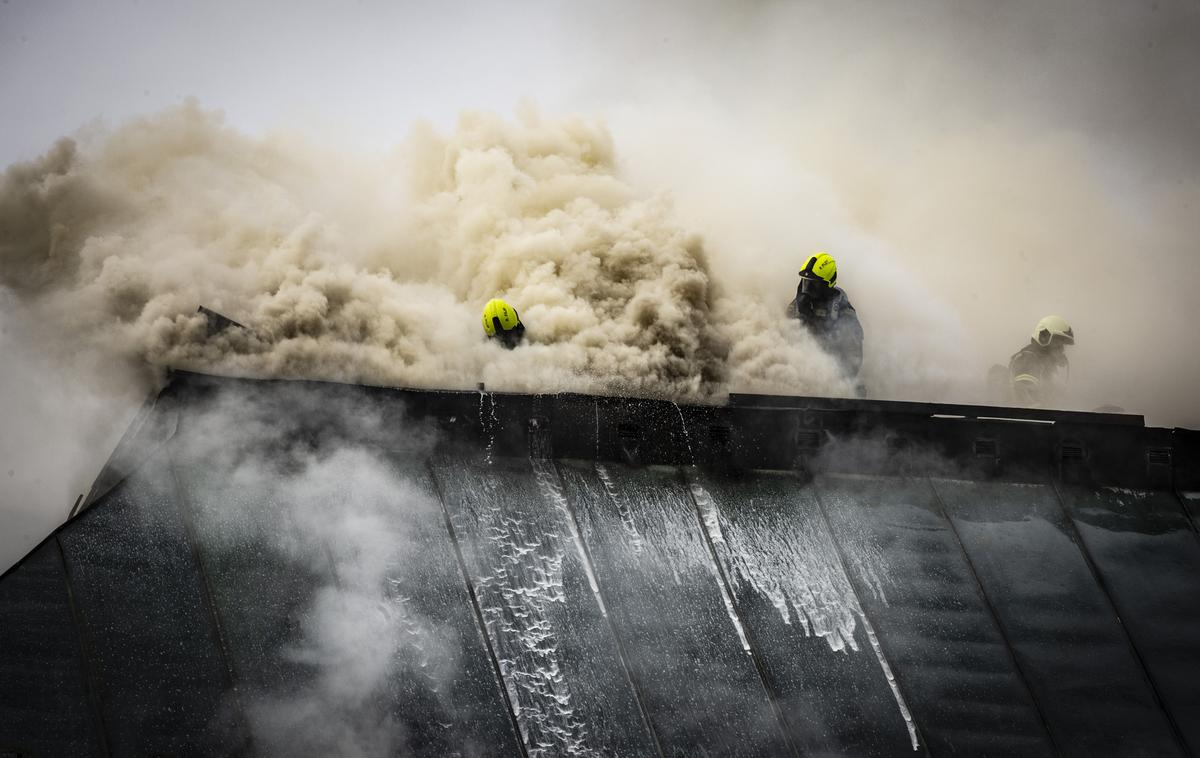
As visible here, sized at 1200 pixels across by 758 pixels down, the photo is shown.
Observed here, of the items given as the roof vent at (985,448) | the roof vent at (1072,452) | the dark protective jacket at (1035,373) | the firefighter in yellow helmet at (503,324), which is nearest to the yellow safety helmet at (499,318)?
the firefighter in yellow helmet at (503,324)

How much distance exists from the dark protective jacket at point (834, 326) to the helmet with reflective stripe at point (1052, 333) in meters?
2.35

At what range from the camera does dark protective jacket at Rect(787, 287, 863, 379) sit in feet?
39.8

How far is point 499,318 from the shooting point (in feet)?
36.1

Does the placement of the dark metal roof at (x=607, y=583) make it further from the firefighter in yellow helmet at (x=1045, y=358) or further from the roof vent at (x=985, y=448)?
the firefighter in yellow helmet at (x=1045, y=358)

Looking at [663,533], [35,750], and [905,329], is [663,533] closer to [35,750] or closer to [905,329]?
[35,750]

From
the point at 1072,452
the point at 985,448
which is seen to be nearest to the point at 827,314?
the point at 985,448

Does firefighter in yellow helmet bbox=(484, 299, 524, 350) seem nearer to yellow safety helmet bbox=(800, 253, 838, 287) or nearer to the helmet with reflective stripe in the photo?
yellow safety helmet bbox=(800, 253, 838, 287)

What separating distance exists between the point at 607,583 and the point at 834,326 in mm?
5261

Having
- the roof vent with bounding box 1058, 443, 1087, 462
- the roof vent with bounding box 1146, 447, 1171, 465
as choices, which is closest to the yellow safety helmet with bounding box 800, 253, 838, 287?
the roof vent with bounding box 1058, 443, 1087, 462

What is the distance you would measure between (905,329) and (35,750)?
470 inches

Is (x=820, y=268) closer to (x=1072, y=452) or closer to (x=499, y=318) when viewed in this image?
(x=1072, y=452)

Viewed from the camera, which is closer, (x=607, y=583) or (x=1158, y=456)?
(x=607, y=583)

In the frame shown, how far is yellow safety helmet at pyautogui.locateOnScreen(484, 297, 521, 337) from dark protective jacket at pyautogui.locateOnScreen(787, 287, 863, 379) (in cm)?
356

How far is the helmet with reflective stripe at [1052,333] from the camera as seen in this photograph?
12.5 meters
